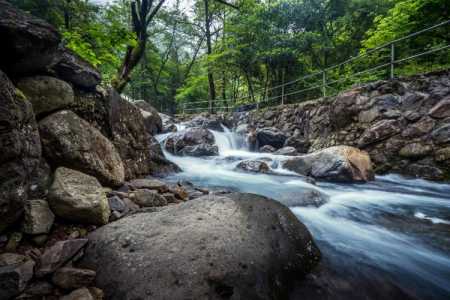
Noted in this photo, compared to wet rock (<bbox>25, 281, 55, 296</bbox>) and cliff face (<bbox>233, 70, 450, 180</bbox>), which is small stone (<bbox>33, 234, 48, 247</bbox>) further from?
cliff face (<bbox>233, 70, 450, 180</bbox>)

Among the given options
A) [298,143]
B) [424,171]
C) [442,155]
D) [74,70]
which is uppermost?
[74,70]

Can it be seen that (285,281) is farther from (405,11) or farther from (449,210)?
(405,11)

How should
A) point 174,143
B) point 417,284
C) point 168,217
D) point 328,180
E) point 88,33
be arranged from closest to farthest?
1. point 417,284
2. point 168,217
3. point 88,33
4. point 328,180
5. point 174,143

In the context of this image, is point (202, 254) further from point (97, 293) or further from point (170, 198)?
point (170, 198)

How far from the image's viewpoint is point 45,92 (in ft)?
8.57

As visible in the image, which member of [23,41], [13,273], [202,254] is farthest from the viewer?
[23,41]

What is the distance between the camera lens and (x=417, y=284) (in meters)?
2.11

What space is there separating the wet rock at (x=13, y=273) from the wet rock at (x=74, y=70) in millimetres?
2267

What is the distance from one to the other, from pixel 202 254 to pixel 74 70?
10.2 feet

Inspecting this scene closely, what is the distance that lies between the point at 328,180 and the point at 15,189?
5.80 meters

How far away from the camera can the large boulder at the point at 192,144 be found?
9.27 meters

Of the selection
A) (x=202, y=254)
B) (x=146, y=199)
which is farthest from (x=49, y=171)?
(x=202, y=254)

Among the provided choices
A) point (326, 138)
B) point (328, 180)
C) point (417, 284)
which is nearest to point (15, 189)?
point (417, 284)

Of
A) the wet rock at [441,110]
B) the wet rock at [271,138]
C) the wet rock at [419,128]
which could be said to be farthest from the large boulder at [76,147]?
the wet rock at [271,138]
